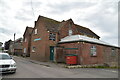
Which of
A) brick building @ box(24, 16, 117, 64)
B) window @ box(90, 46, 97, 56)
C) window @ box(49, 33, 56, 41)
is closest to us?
brick building @ box(24, 16, 117, 64)

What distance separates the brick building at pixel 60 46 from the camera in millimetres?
15523

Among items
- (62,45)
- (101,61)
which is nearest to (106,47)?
(101,61)

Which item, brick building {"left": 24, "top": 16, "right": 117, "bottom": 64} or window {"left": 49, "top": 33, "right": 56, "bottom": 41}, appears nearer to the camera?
brick building {"left": 24, "top": 16, "right": 117, "bottom": 64}

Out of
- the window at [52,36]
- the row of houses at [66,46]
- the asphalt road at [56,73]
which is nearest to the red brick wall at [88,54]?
the row of houses at [66,46]

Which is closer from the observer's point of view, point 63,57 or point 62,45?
point 63,57

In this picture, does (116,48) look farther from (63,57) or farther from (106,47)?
(63,57)

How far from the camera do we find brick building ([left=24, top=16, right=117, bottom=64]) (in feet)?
50.9

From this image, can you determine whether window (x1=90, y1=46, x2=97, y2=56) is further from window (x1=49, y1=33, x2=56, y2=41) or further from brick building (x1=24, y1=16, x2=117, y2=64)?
window (x1=49, y1=33, x2=56, y2=41)

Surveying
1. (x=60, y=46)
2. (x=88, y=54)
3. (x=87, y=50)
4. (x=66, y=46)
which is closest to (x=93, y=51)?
(x=88, y=54)

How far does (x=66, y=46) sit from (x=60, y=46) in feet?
5.63

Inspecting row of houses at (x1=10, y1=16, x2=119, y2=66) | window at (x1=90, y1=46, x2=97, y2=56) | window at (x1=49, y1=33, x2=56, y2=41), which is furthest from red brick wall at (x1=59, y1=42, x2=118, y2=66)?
Answer: window at (x1=49, y1=33, x2=56, y2=41)

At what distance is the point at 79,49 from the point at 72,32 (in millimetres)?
9057

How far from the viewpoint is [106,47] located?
19859mm

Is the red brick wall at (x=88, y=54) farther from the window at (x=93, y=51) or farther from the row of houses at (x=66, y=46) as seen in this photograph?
the window at (x=93, y=51)
